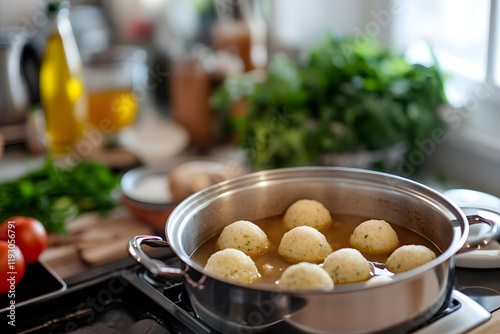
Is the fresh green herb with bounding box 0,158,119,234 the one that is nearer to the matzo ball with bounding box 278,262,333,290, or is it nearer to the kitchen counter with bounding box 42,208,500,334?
the kitchen counter with bounding box 42,208,500,334

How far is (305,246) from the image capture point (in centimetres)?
90

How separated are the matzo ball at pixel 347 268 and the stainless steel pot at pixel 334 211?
3.9 inches

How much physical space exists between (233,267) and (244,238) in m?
0.11

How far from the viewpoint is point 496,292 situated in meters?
0.91

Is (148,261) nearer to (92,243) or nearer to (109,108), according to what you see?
(92,243)

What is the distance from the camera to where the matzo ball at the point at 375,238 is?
920 millimetres

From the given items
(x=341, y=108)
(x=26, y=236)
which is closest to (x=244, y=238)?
(x=26, y=236)

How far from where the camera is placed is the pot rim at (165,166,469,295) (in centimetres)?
70

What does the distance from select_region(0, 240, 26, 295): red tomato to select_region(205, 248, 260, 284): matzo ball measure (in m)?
0.42

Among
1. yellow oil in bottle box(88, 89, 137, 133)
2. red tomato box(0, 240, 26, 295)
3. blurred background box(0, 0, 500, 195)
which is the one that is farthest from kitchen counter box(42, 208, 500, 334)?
yellow oil in bottle box(88, 89, 137, 133)

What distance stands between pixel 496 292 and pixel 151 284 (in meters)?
0.55

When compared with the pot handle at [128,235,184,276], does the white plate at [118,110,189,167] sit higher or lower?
lower

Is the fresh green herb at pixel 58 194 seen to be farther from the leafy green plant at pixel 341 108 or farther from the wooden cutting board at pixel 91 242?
the leafy green plant at pixel 341 108

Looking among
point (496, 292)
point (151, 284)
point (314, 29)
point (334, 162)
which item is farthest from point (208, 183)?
point (314, 29)
